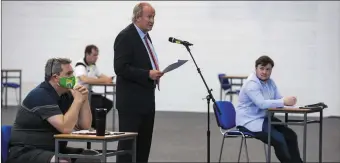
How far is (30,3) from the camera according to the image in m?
12.6

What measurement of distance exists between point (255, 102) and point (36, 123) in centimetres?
222

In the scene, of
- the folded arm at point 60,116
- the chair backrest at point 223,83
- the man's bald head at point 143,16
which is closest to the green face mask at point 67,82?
the folded arm at point 60,116

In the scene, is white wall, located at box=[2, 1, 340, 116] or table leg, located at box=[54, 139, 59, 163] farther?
white wall, located at box=[2, 1, 340, 116]

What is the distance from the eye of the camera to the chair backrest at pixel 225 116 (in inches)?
224

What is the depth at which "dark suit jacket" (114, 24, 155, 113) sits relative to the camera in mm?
4355

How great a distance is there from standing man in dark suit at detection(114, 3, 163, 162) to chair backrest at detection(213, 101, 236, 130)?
134cm

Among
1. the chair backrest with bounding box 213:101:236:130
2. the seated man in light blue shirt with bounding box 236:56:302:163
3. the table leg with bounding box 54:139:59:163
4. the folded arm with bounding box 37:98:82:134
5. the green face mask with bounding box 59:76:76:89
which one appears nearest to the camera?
the table leg with bounding box 54:139:59:163

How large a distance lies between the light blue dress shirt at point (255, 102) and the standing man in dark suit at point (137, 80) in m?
1.33

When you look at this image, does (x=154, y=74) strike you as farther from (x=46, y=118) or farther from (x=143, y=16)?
(x=46, y=118)

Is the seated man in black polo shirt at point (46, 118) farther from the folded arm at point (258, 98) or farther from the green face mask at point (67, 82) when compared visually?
the folded arm at point (258, 98)

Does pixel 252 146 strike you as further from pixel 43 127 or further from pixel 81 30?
pixel 81 30

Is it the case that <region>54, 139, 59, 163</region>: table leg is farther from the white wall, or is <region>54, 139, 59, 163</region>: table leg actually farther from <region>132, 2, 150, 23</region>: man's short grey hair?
the white wall

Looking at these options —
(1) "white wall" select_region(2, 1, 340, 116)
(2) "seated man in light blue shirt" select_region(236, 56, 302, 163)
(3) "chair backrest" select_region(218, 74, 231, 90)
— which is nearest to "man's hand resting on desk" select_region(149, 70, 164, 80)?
(2) "seated man in light blue shirt" select_region(236, 56, 302, 163)

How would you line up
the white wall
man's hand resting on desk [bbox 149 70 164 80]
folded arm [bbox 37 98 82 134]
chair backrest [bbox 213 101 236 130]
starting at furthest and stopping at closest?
the white wall
chair backrest [bbox 213 101 236 130]
man's hand resting on desk [bbox 149 70 164 80]
folded arm [bbox 37 98 82 134]
